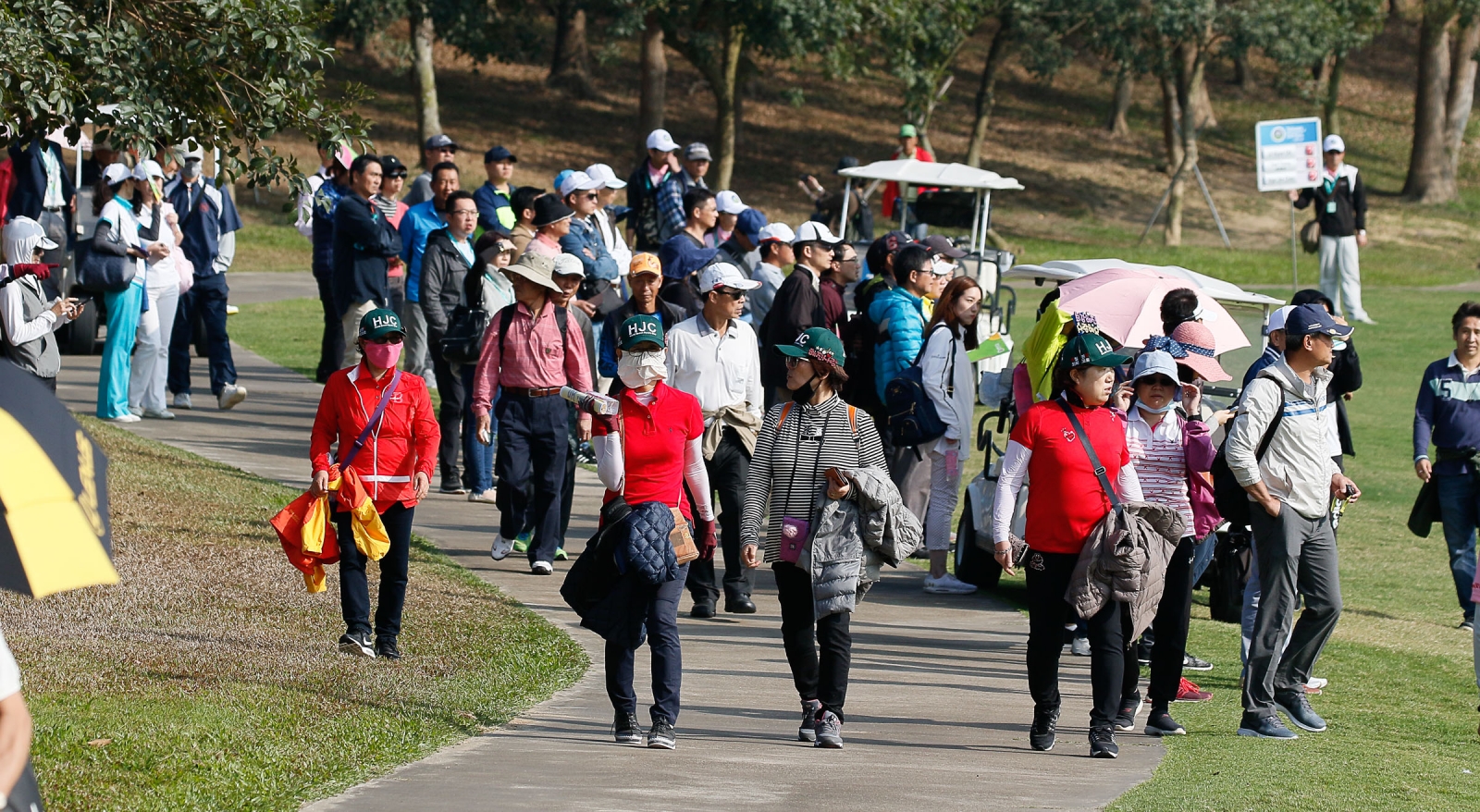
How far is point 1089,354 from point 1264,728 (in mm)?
1800

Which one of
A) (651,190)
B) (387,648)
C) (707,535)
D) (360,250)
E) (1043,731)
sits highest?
(651,190)

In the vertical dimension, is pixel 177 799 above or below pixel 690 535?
below

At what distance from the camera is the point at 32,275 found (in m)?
11.2

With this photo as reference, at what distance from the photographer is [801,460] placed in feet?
24.8

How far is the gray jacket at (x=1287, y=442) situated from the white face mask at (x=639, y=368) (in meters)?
2.51

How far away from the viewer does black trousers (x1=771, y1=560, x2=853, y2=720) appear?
738 centimetres

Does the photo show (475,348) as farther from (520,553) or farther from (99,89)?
(99,89)

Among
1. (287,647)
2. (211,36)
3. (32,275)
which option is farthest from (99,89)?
(287,647)

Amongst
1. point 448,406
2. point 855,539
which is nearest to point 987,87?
point 448,406

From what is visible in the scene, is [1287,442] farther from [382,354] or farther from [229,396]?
[229,396]

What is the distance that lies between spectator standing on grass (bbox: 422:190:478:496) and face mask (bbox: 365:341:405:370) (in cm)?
423

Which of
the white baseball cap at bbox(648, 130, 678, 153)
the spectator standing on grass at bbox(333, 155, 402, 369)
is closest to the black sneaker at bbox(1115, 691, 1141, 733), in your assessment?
the spectator standing on grass at bbox(333, 155, 402, 369)

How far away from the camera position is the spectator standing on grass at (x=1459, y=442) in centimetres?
1055

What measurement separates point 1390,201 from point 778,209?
16171 millimetres
